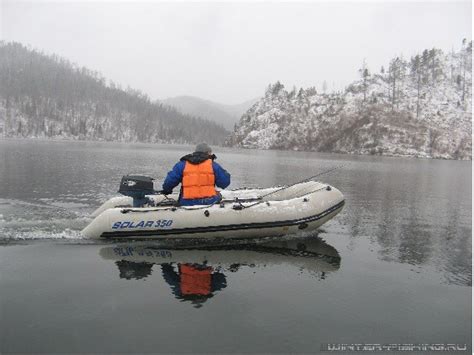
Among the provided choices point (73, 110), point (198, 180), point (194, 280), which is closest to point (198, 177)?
point (198, 180)

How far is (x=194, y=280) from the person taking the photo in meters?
7.82

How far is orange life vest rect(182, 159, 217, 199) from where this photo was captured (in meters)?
9.85

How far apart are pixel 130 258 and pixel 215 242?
2.35 m

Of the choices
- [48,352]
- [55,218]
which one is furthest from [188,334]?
[55,218]

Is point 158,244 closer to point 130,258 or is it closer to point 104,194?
point 130,258

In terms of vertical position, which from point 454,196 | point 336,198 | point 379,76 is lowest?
point 454,196

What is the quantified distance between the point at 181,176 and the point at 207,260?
2323 millimetres

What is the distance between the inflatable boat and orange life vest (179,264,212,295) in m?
1.55

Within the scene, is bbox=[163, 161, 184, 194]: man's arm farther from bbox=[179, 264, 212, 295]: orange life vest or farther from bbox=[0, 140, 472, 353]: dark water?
bbox=[179, 264, 212, 295]: orange life vest

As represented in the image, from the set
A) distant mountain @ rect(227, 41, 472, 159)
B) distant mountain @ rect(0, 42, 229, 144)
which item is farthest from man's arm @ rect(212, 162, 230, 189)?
distant mountain @ rect(0, 42, 229, 144)

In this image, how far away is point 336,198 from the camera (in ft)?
37.0

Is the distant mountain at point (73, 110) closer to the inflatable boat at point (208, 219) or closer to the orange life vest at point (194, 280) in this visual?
the inflatable boat at point (208, 219)

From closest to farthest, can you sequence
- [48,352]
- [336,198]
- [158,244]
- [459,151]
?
1. [48,352]
2. [158,244]
3. [336,198]
4. [459,151]

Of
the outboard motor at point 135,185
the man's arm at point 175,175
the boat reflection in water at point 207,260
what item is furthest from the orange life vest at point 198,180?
the boat reflection in water at point 207,260
